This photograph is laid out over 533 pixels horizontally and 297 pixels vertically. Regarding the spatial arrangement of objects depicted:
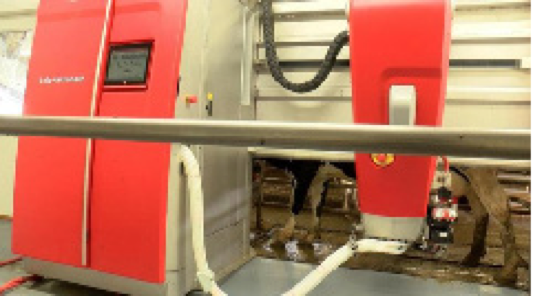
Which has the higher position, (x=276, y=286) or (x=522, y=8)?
(x=522, y=8)

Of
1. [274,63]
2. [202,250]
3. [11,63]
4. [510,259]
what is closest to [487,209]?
[510,259]

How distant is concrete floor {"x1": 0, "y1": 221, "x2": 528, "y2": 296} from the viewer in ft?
7.39

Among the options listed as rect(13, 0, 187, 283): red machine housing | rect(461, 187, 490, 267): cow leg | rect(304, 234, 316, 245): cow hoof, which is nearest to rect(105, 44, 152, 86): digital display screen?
rect(13, 0, 187, 283): red machine housing

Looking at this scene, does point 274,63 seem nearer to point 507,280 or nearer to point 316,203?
point 316,203

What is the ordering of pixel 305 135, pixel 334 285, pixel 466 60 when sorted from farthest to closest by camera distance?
pixel 466 60 < pixel 334 285 < pixel 305 135

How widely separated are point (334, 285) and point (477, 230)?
1143 millimetres

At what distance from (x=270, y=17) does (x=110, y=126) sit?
6.65 ft

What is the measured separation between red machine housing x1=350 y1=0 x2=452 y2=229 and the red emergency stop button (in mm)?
13

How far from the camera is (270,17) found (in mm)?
2795

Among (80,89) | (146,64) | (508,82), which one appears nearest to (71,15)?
(80,89)

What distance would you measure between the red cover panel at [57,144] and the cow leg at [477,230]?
247 cm

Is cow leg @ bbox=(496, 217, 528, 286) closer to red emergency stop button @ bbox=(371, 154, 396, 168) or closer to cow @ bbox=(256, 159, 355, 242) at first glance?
cow @ bbox=(256, 159, 355, 242)

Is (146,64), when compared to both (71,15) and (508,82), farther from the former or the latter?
(508,82)

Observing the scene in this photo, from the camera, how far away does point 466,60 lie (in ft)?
8.59
